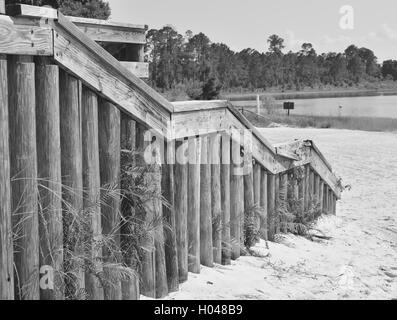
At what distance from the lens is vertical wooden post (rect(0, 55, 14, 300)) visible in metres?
3.10

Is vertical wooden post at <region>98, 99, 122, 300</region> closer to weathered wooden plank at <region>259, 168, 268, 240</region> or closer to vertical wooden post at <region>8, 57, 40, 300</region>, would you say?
vertical wooden post at <region>8, 57, 40, 300</region>

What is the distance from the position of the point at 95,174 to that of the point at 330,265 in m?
3.00

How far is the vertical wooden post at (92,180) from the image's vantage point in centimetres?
372

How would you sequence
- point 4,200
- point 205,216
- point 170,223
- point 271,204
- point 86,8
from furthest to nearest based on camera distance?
1. point 86,8
2. point 271,204
3. point 205,216
4. point 170,223
5. point 4,200

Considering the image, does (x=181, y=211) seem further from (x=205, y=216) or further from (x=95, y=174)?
(x=95, y=174)

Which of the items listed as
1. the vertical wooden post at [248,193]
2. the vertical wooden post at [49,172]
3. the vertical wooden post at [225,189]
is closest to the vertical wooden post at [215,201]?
the vertical wooden post at [225,189]

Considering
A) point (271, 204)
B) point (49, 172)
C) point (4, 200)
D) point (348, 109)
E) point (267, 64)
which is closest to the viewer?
point (4, 200)

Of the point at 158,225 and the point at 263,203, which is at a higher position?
the point at 158,225

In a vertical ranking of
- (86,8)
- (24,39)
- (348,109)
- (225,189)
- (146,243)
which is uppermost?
(86,8)

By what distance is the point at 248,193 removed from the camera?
5.93m

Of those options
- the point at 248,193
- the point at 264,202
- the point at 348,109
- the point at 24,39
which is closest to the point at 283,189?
the point at 264,202
